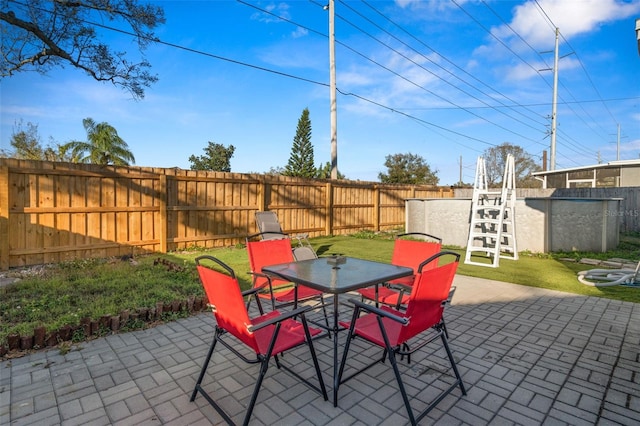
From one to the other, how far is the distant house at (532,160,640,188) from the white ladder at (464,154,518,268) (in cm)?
887

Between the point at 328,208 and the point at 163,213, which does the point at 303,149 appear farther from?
the point at 163,213

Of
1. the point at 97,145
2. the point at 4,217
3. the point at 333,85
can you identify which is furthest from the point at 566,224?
the point at 97,145

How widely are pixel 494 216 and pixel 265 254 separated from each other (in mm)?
6677

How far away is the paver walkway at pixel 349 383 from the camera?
196cm

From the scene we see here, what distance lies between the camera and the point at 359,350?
289cm

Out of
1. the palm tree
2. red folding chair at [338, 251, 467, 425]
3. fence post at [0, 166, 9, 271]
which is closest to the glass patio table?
red folding chair at [338, 251, 467, 425]

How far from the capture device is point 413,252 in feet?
10.9

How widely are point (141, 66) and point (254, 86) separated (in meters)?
6.43

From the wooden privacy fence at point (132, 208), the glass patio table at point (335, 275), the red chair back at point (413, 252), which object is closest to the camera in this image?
the glass patio table at point (335, 275)

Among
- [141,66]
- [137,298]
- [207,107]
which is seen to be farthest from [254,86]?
[137,298]

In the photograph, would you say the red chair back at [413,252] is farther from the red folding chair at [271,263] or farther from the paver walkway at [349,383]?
the red folding chair at [271,263]

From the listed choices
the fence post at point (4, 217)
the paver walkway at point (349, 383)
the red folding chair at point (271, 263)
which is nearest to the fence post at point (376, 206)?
the paver walkway at point (349, 383)

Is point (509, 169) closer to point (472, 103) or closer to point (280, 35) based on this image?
point (280, 35)

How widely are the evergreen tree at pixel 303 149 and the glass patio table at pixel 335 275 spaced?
32.9 m
